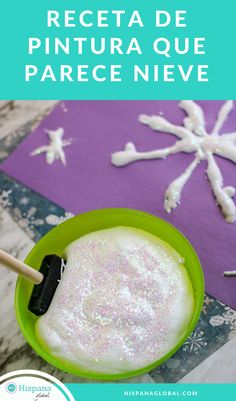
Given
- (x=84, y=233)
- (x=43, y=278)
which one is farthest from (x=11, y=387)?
(x=84, y=233)

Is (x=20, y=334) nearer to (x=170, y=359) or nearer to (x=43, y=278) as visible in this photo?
(x=43, y=278)

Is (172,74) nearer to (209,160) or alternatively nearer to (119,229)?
(209,160)

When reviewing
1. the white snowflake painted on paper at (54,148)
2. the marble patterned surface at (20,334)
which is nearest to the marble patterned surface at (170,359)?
the marble patterned surface at (20,334)

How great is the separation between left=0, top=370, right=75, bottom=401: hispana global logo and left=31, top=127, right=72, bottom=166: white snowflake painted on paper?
0.48 m

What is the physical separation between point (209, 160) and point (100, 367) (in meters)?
0.51

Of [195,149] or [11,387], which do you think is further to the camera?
[195,149]

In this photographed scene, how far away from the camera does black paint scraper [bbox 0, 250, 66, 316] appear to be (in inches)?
30.6

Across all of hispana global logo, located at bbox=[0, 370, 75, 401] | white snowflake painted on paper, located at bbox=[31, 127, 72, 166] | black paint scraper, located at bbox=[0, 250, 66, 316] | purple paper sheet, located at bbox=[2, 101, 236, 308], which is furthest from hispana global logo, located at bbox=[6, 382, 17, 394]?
white snowflake painted on paper, located at bbox=[31, 127, 72, 166]

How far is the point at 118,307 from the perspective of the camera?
0.78 m

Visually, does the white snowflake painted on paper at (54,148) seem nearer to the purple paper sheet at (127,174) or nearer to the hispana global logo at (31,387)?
the purple paper sheet at (127,174)

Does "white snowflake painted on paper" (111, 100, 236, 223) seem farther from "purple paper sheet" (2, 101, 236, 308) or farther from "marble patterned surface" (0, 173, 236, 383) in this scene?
"marble patterned surface" (0, 173, 236, 383)

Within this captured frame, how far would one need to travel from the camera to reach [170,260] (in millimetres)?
846

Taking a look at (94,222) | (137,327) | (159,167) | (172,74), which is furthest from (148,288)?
(172,74)

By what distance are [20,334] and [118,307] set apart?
8.1 inches
